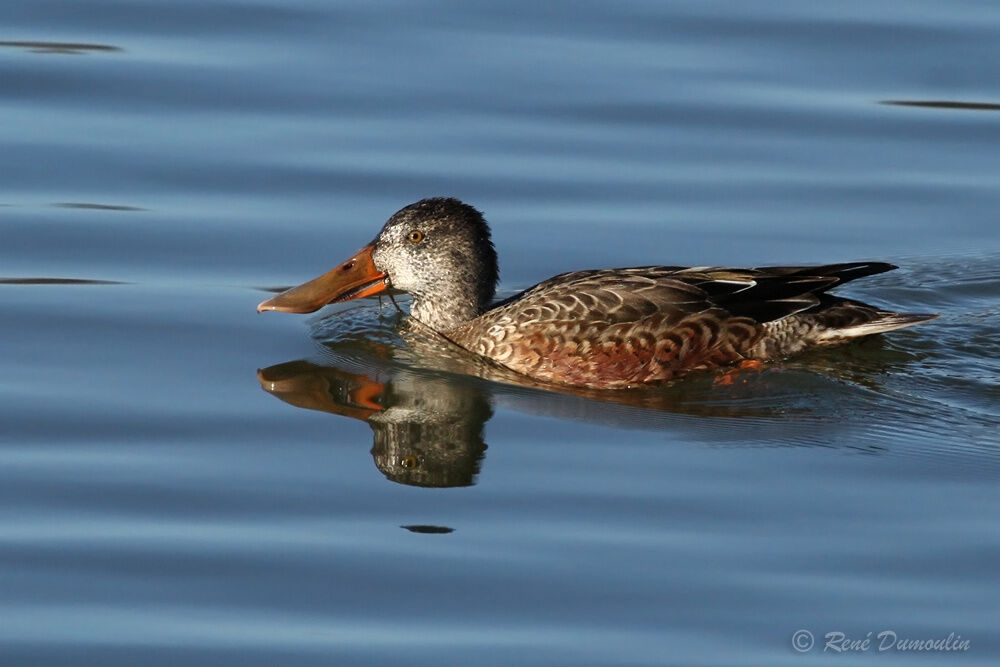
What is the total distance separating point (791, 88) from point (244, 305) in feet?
17.5

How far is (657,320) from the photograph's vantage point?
1038cm

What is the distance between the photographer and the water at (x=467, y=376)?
7.23 m

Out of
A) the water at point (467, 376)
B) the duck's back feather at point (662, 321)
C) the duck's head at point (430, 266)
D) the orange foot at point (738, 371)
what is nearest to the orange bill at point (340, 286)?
the duck's head at point (430, 266)

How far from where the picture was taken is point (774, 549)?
7605 millimetres

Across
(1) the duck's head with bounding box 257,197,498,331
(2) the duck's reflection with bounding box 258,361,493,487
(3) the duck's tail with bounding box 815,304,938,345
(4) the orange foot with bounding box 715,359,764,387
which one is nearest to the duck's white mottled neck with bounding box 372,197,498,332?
(1) the duck's head with bounding box 257,197,498,331

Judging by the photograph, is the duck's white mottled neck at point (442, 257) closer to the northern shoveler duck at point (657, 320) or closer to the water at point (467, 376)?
the northern shoveler duck at point (657, 320)

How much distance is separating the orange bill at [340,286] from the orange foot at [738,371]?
2294 millimetres

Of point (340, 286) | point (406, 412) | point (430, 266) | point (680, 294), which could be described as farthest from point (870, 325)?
point (340, 286)

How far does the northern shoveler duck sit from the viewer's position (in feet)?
33.9

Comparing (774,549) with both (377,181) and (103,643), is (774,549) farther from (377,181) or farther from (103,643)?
(377,181)

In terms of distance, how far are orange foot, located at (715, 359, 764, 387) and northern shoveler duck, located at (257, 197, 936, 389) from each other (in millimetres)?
30

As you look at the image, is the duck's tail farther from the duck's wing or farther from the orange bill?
the orange bill

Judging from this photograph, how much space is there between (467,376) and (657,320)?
118 cm

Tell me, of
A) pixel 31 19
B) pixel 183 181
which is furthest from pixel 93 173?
pixel 31 19
